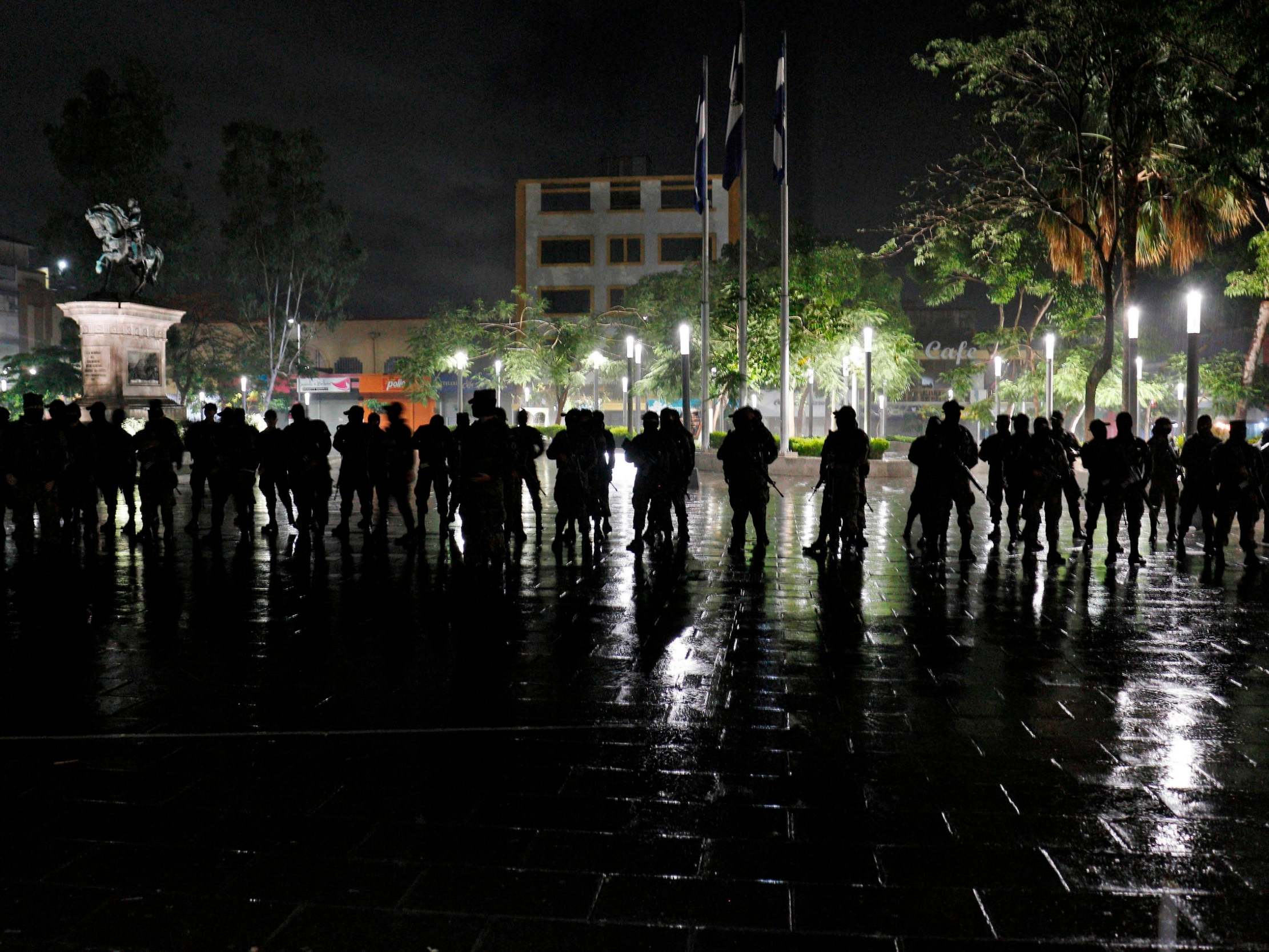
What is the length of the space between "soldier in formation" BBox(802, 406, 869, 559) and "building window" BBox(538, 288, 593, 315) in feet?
201

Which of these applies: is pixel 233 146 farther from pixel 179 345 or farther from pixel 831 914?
pixel 831 914

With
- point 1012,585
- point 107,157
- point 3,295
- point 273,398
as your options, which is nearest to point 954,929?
point 1012,585

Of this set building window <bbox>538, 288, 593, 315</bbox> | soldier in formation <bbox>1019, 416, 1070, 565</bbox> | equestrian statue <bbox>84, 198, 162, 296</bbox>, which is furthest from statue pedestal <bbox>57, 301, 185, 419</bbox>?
building window <bbox>538, 288, 593, 315</bbox>

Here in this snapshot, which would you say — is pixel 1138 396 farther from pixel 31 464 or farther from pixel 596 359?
pixel 31 464

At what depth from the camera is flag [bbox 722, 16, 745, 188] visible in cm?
2522

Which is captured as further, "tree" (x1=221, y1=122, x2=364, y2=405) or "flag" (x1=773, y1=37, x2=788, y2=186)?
"tree" (x1=221, y1=122, x2=364, y2=405)

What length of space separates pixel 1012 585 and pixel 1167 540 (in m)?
4.44

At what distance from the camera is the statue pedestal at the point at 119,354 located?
94.8 ft

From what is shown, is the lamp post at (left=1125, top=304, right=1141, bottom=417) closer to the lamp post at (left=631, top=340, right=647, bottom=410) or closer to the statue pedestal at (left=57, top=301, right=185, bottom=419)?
the lamp post at (left=631, top=340, right=647, bottom=410)

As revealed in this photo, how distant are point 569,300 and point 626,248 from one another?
5.13m

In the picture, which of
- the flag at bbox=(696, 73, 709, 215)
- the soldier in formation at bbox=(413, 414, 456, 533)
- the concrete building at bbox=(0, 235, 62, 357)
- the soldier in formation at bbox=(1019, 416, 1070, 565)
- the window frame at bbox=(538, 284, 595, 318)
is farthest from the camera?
the window frame at bbox=(538, 284, 595, 318)

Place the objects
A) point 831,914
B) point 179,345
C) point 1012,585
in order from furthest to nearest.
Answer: point 179,345, point 1012,585, point 831,914

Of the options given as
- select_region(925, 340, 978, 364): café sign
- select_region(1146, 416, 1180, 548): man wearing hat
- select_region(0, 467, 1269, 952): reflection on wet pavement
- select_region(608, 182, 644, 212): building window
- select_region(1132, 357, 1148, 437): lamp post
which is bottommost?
select_region(0, 467, 1269, 952): reflection on wet pavement

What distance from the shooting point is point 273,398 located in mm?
59281
